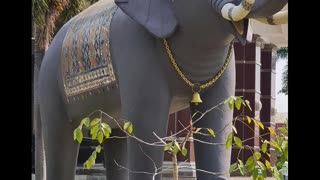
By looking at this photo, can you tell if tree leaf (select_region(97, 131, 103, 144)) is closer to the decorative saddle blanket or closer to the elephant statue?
the elephant statue

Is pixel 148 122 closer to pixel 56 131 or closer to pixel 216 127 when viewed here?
pixel 216 127

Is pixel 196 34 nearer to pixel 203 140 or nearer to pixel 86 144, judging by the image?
pixel 203 140

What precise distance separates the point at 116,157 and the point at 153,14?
1318 millimetres

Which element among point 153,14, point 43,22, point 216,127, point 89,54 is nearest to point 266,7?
point 153,14

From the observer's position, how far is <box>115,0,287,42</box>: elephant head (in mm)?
3371

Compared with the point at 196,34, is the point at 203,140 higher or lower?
lower

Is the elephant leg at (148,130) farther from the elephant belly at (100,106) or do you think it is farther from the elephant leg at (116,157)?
the elephant leg at (116,157)

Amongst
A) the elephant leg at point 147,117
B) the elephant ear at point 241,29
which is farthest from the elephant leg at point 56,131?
the elephant ear at point 241,29

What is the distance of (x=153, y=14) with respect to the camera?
388 centimetres

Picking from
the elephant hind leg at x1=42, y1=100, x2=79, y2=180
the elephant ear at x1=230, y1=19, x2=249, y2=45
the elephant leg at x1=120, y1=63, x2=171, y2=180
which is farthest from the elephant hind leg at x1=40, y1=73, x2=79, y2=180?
the elephant ear at x1=230, y1=19, x2=249, y2=45

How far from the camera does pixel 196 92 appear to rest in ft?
12.8
